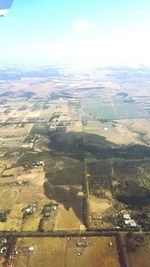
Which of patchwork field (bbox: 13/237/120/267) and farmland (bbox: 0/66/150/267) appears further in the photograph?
farmland (bbox: 0/66/150/267)

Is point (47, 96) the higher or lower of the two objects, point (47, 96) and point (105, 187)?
the higher

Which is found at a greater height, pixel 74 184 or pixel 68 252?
pixel 74 184

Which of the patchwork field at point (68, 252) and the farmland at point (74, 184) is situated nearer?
the patchwork field at point (68, 252)

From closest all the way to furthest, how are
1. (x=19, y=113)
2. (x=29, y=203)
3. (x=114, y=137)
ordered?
(x=29, y=203), (x=114, y=137), (x=19, y=113)

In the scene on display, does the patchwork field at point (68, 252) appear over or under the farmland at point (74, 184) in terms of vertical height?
under

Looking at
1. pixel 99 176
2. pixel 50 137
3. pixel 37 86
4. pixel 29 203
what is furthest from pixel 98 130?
pixel 37 86

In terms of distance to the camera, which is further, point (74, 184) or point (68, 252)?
point (74, 184)

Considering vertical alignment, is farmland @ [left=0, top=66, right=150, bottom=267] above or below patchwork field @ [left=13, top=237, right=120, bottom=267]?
above

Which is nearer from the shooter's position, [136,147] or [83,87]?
[136,147]

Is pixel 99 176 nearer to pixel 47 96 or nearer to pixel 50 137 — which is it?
pixel 50 137

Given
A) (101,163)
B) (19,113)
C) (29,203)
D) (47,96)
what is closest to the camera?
(29,203)

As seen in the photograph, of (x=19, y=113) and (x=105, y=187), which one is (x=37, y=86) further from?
(x=105, y=187)
